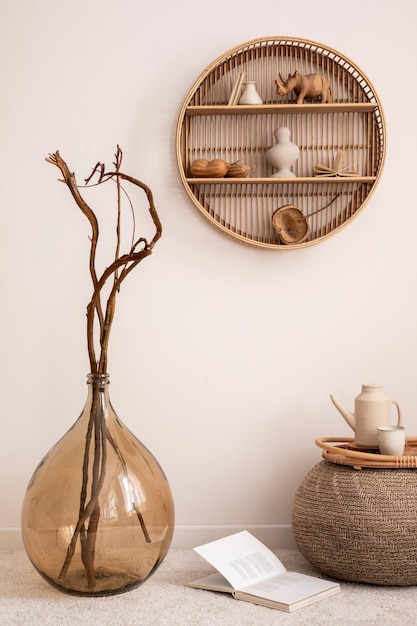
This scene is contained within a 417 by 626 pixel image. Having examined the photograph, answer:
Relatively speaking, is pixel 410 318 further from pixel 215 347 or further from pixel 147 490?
pixel 147 490

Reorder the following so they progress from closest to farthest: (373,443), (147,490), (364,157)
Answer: (147,490) → (373,443) → (364,157)

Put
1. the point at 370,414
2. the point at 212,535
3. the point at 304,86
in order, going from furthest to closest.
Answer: the point at 212,535
the point at 304,86
the point at 370,414

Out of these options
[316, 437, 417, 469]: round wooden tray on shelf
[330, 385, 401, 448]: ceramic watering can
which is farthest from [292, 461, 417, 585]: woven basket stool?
[330, 385, 401, 448]: ceramic watering can

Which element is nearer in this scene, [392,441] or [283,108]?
[392,441]

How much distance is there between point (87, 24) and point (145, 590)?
1.63 m

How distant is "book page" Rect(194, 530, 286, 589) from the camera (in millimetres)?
1815

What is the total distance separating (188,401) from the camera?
2250 mm

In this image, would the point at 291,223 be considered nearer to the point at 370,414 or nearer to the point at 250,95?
the point at 250,95

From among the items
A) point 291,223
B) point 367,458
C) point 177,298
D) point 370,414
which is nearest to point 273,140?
point 291,223

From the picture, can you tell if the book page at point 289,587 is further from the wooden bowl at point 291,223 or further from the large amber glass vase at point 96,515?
the wooden bowl at point 291,223

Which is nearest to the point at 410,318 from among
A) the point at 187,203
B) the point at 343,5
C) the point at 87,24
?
the point at 187,203

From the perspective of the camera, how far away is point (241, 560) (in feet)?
6.16

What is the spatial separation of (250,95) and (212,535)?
51.6 inches

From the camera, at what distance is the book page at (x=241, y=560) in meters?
1.81
